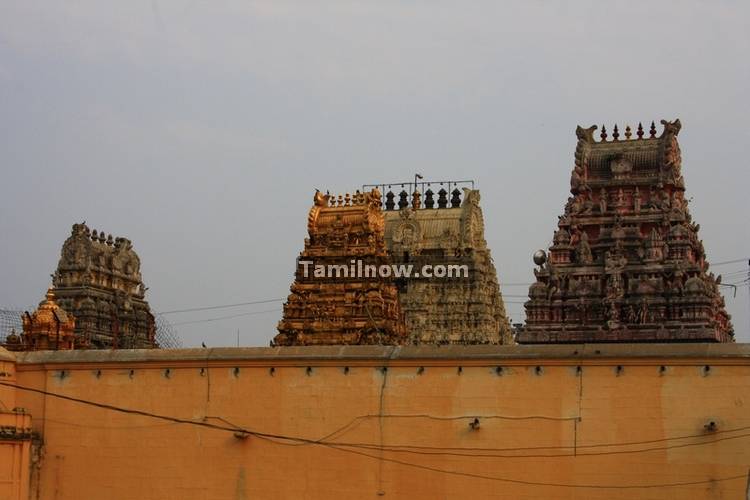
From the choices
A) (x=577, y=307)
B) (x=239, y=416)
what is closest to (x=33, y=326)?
(x=577, y=307)

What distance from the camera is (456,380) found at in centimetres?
3030

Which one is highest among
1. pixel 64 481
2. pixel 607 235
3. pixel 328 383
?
pixel 607 235

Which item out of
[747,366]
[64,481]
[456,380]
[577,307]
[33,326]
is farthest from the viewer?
[577,307]

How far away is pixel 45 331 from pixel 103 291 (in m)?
29.9

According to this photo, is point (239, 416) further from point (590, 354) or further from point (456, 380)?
point (590, 354)

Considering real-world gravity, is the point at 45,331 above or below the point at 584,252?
below

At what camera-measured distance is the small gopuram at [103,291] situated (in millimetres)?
86875

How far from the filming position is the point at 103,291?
8900 cm

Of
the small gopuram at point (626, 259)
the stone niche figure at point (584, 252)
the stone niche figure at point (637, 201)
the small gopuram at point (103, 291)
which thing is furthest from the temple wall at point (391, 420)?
the small gopuram at point (103, 291)

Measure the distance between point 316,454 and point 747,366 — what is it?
30.6 feet

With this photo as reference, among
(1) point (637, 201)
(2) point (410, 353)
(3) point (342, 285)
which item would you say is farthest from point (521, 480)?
(1) point (637, 201)

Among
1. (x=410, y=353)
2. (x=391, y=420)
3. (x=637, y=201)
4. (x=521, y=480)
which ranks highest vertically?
(x=637, y=201)

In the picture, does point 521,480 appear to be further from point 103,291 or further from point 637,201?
point 103,291

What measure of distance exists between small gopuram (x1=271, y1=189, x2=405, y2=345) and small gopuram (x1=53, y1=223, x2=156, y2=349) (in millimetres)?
27878
